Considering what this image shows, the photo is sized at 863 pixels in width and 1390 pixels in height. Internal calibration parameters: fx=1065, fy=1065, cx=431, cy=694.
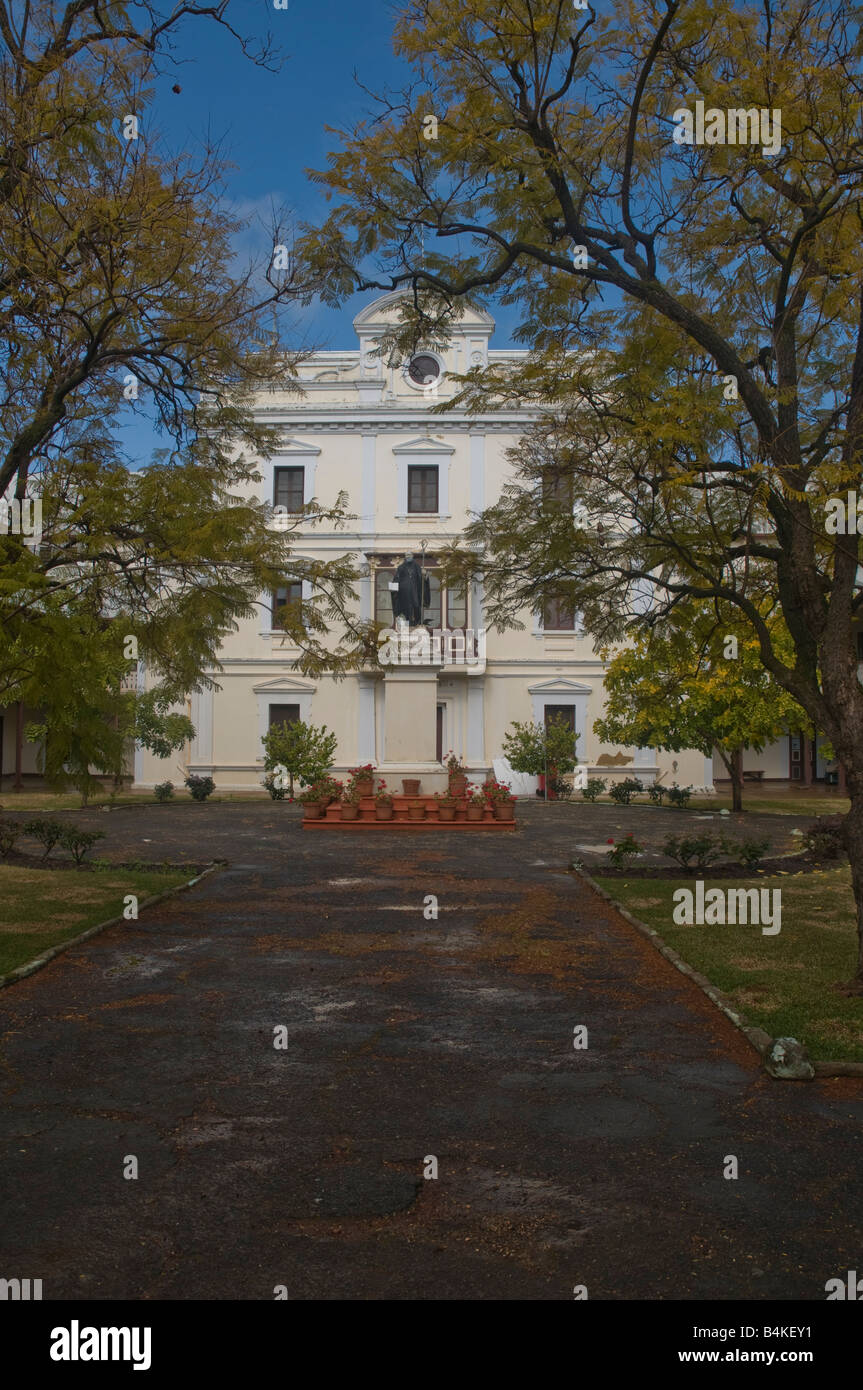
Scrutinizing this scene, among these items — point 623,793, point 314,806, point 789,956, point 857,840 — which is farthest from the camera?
point 623,793

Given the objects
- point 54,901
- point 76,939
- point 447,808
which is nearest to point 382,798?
point 447,808

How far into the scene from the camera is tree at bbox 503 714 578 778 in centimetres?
2875

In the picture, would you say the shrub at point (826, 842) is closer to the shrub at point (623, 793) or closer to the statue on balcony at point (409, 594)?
the statue on balcony at point (409, 594)

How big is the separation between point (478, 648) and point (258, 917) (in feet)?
70.5

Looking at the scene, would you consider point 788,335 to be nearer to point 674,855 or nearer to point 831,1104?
point 831,1104

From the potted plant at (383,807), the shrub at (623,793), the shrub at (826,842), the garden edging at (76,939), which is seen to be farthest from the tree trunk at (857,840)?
the shrub at (623,793)

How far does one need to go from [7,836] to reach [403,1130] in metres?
11.5

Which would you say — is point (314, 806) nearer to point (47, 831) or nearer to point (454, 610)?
point (47, 831)

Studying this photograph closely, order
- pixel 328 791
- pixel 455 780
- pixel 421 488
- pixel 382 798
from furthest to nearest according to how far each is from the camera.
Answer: pixel 421 488 < pixel 455 780 < pixel 328 791 < pixel 382 798

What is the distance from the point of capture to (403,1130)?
5.10 m

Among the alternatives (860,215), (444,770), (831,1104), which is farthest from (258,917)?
(444,770)

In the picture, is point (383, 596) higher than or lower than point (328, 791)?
higher

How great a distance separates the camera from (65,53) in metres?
8.61

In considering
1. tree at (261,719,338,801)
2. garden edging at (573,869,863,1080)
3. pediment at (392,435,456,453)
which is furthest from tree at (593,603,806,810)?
pediment at (392,435,456,453)
